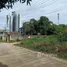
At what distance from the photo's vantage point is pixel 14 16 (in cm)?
8831

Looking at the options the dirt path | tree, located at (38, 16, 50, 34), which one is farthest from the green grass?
tree, located at (38, 16, 50, 34)

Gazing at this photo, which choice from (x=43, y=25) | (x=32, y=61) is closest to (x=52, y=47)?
(x=32, y=61)

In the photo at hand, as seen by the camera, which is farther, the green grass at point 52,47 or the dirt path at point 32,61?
the green grass at point 52,47

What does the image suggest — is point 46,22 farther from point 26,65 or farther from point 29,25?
point 26,65

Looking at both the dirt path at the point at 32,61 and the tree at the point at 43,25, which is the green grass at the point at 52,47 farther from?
the tree at the point at 43,25

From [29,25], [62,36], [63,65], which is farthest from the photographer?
[29,25]

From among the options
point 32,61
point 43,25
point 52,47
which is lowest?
point 32,61

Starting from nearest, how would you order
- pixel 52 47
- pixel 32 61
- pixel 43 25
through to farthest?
1. pixel 32 61
2. pixel 52 47
3. pixel 43 25

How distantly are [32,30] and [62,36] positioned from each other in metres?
71.8

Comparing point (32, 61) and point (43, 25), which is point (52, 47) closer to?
point (32, 61)

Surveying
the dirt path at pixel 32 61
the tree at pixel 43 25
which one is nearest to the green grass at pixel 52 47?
the dirt path at pixel 32 61

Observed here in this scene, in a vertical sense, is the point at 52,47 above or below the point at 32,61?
above

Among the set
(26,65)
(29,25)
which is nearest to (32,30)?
(29,25)

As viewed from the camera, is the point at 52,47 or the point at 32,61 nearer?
the point at 32,61
